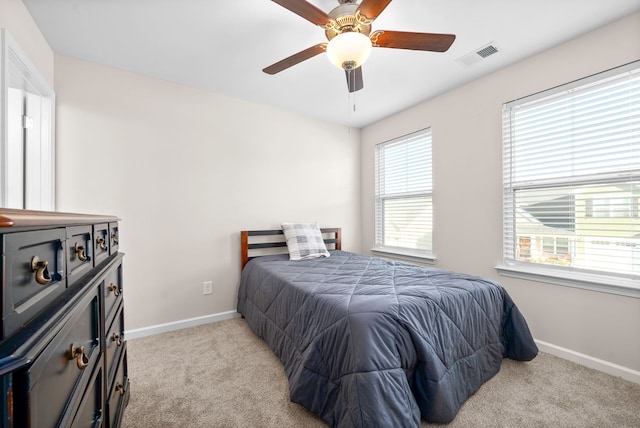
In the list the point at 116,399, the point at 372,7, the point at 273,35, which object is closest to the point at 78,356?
the point at 116,399

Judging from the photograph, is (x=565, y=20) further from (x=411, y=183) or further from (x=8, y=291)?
(x=8, y=291)

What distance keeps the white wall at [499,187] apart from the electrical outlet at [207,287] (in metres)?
2.40

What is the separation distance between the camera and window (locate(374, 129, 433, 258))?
3154mm

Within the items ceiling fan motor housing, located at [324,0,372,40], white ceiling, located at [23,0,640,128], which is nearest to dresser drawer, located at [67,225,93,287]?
ceiling fan motor housing, located at [324,0,372,40]

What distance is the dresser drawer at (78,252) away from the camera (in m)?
0.73

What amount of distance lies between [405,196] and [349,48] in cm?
227

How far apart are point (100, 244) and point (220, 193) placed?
1.85m

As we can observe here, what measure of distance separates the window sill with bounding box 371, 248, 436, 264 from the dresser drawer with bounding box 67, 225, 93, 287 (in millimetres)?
2889

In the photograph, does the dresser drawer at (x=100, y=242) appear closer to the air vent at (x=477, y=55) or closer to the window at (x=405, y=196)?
the air vent at (x=477, y=55)

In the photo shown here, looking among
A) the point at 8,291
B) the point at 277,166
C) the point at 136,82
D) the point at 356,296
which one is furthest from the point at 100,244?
the point at 277,166

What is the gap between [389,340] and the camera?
129cm

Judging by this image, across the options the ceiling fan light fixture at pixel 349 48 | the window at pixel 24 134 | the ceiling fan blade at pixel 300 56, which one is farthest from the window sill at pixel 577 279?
the window at pixel 24 134

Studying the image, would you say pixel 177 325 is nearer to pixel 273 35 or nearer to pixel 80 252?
pixel 80 252

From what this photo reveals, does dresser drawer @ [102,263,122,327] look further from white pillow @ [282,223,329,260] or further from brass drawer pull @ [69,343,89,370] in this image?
white pillow @ [282,223,329,260]
